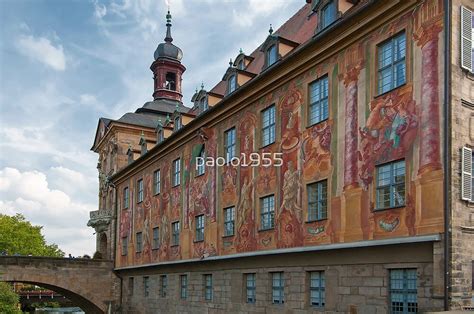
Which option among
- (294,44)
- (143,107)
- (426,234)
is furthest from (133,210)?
(426,234)

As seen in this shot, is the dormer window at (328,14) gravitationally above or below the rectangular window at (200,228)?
above

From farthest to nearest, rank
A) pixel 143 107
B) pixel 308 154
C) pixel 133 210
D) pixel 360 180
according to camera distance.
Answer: pixel 143 107 < pixel 133 210 < pixel 308 154 < pixel 360 180

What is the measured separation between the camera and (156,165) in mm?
29344

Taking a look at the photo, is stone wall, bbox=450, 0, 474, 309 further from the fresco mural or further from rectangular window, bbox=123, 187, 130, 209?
rectangular window, bbox=123, 187, 130, 209

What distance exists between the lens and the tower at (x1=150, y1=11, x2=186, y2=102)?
1831 inches

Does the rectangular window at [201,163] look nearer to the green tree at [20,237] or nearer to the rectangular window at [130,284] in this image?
the rectangular window at [130,284]

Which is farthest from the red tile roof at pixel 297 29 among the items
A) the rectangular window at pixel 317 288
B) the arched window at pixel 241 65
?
the rectangular window at pixel 317 288

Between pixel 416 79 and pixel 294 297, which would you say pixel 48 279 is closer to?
pixel 294 297

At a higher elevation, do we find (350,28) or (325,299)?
(350,28)

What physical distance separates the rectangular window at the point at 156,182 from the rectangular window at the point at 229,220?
827 cm

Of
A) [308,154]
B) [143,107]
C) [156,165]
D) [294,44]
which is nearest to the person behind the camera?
[308,154]

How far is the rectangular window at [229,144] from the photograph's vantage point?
69.1 ft

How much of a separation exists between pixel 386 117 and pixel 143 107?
31.7 m

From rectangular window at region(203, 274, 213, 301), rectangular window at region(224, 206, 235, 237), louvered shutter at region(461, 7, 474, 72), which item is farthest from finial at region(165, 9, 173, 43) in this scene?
louvered shutter at region(461, 7, 474, 72)
